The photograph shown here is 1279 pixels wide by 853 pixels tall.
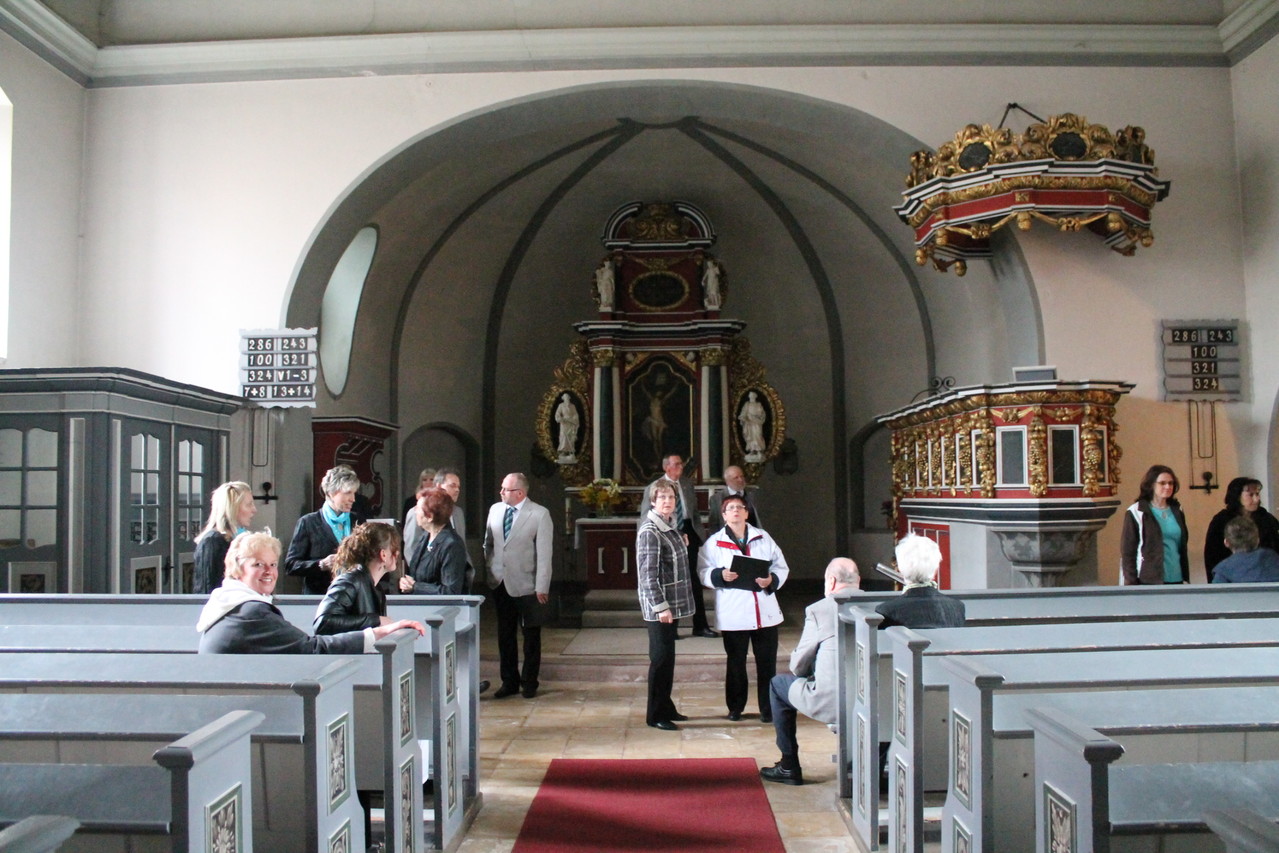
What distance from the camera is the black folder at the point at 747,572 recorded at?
617 centimetres

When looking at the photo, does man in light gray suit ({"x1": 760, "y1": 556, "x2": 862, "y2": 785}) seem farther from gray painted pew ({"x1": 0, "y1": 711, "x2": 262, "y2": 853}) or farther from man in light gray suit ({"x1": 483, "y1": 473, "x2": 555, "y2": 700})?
gray painted pew ({"x1": 0, "y1": 711, "x2": 262, "y2": 853})

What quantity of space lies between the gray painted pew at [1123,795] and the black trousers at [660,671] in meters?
3.43

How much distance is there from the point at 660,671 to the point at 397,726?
2673mm

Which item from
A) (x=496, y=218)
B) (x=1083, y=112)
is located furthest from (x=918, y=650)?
(x=496, y=218)

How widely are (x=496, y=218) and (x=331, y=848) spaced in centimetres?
1038

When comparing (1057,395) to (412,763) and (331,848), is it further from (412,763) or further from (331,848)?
(331,848)

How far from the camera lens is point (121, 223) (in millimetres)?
9180

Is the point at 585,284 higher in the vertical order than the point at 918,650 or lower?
higher

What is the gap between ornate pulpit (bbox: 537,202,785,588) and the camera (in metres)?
12.2

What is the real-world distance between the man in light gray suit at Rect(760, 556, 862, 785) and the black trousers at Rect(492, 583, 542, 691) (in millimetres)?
2392

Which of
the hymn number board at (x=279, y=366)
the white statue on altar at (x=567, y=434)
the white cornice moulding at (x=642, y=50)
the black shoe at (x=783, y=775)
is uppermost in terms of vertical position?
the white cornice moulding at (x=642, y=50)

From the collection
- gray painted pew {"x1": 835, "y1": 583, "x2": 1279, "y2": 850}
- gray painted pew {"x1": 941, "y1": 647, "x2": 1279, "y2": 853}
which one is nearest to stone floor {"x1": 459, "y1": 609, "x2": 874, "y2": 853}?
gray painted pew {"x1": 835, "y1": 583, "x2": 1279, "y2": 850}

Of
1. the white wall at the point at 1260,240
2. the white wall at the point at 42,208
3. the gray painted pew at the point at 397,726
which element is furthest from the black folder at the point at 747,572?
the white wall at the point at 42,208

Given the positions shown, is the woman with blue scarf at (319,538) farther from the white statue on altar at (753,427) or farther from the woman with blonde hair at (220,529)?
the white statue on altar at (753,427)
